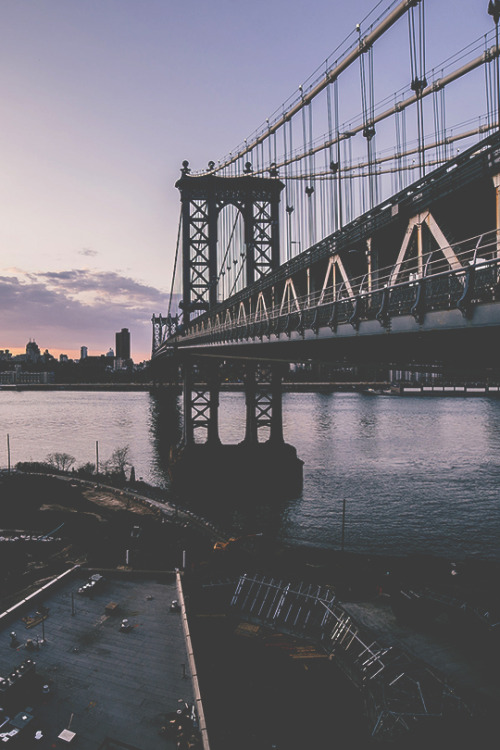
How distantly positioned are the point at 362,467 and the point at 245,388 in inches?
470

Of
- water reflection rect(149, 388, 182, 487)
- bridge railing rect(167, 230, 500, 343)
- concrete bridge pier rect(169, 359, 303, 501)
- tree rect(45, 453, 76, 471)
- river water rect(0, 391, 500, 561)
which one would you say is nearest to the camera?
bridge railing rect(167, 230, 500, 343)

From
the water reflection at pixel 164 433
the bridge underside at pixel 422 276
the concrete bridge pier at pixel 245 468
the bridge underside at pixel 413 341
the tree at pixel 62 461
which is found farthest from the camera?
the water reflection at pixel 164 433

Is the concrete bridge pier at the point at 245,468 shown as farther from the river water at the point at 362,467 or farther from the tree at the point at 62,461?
the tree at the point at 62,461

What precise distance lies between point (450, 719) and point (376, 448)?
135 ft

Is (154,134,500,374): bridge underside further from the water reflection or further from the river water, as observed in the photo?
the water reflection

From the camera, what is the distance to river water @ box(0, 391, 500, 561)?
973 inches

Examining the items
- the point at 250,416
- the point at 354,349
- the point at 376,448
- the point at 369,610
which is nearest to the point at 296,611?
the point at 369,610

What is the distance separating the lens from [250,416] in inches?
1369

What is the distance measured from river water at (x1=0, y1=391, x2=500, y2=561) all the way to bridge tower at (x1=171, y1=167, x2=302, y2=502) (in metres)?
2.59

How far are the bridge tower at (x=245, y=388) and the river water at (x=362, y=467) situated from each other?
2587 mm

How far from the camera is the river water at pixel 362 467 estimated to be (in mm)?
24703

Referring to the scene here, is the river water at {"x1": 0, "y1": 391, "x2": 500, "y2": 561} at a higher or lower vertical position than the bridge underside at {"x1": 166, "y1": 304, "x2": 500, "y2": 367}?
lower

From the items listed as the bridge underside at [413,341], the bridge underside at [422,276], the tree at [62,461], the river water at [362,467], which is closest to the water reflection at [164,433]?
the river water at [362,467]

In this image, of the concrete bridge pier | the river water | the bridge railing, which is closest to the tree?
the river water
